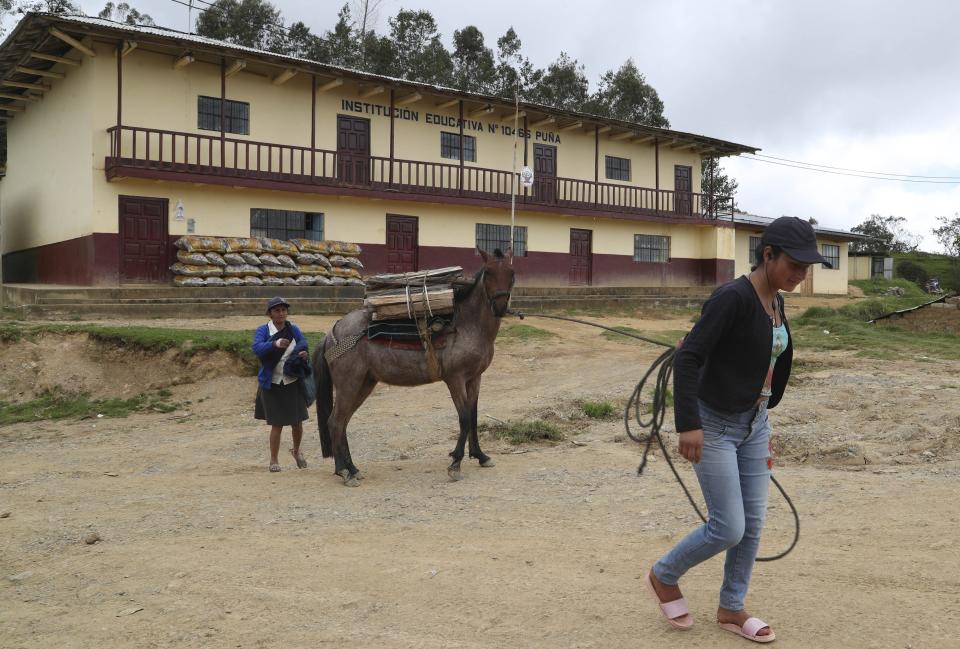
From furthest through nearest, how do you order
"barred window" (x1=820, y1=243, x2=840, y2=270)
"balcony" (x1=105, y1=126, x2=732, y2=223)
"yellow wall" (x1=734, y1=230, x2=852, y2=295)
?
→ "barred window" (x1=820, y1=243, x2=840, y2=270), "yellow wall" (x1=734, y1=230, x2=852, y2=295), "balcony" (x1=105, y1=126, x2=732, y2=223)

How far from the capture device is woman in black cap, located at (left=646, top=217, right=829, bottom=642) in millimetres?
3406

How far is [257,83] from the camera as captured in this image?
21172 mm

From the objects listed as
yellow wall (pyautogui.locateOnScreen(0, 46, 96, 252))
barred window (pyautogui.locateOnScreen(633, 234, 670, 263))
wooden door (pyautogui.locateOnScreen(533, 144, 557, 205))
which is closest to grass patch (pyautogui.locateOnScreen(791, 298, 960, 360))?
wooden door (pyautogui.locateOnScreen(533, 144, 557, 205))

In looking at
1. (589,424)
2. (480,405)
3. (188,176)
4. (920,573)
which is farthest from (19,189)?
(920,573)

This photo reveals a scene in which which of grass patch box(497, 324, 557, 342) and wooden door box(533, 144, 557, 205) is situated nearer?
grass patch box(497, 324, 557, 342)

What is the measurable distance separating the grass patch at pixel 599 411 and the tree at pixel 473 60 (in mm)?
36336

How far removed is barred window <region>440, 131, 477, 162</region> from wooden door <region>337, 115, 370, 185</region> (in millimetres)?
2644

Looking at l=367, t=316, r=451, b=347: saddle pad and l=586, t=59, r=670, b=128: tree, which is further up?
l=586, t=59, r=670, b=128: tree

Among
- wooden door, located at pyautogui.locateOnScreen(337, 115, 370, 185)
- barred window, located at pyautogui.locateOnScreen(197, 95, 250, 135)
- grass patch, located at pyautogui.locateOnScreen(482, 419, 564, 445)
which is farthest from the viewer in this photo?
wooden door, located at pyautogui.locateOnScreen(337, 115, 370, 185)

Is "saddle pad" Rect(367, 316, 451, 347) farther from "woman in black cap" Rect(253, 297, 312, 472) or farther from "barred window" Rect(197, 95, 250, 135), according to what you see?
"barred window" Rect(197, 95, 250, 135)

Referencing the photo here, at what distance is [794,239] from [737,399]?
2.41 feet

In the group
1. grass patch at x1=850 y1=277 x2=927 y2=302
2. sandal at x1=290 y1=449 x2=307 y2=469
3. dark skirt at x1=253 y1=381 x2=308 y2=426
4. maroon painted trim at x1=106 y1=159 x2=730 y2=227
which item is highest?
maroon painted trim at x1=106 y1=159 x2=730 y2=227

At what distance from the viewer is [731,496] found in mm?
3469

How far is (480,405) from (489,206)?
48.8 feet
